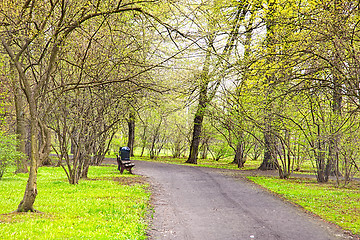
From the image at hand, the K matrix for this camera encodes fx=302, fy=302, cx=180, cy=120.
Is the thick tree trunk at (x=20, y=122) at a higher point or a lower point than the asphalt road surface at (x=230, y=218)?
higher

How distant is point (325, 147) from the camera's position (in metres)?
19.2

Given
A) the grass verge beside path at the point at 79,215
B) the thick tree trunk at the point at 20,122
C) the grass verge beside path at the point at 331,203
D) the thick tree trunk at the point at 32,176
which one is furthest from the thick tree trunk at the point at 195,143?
the thick tree trunk at the point at 32,176

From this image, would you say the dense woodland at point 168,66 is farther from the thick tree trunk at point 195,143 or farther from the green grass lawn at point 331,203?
the thick tree trunk at point 195,143

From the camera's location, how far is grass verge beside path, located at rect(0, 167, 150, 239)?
6523 millimetres

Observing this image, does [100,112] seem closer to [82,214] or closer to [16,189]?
[16,189]

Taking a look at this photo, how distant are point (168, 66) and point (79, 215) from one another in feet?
23.0

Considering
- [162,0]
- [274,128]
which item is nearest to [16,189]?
[162,0]

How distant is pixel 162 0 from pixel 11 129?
89.6 feet

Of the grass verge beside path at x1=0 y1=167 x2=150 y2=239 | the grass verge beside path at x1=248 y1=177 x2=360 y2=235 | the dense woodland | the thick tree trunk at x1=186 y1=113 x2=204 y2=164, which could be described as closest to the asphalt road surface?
the grass verge beside path at x1=248 y1=177 x2=360 y2=235

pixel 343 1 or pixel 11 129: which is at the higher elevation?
pixel 343 1

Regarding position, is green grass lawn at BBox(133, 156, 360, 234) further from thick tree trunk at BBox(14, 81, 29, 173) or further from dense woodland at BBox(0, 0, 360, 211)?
thick tree trunk at BBox(14, 81, 29, 173)

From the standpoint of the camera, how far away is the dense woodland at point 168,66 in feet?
28.0

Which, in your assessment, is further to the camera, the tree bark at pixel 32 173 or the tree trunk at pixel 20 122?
the tree trunk at pixel 20 122

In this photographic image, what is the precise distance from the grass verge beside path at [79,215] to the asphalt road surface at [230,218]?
2.36 ft
